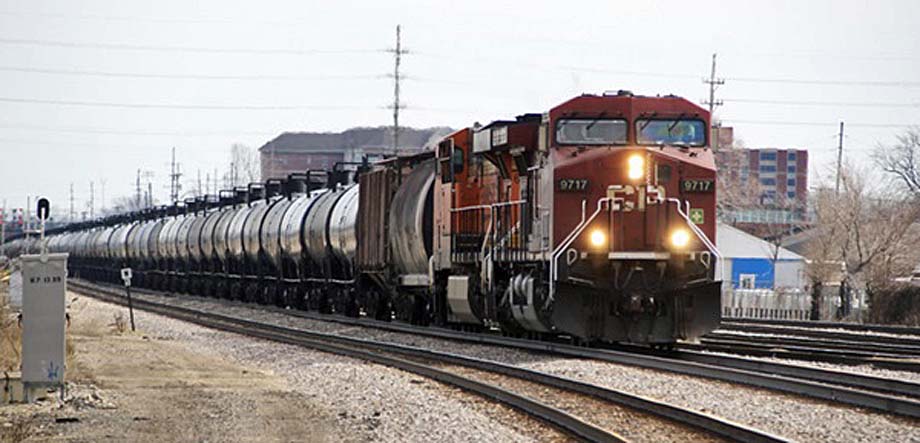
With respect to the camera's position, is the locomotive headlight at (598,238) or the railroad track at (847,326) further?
the railroad track at (847,326)

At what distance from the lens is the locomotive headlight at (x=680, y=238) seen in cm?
2155

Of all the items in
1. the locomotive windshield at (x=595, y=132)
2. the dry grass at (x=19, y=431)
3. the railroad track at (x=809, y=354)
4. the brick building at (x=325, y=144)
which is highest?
the brick building at (x=325, y=144)

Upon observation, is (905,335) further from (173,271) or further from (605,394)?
(173,271)

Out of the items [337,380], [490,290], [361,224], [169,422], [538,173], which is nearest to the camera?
[169,422]

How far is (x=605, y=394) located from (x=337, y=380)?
480 centimetres

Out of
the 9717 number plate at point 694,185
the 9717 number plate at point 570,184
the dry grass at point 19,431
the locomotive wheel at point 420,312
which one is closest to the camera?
the dry grass at point 19,431

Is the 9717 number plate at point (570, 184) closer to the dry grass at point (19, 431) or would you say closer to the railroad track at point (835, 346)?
the railroad track at point (835, 346)

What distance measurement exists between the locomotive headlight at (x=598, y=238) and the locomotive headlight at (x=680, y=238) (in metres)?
0.99

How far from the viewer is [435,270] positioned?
28.8 metres

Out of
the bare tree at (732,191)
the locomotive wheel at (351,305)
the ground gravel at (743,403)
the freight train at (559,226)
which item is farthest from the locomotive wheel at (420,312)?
the bare tree at (732,191)

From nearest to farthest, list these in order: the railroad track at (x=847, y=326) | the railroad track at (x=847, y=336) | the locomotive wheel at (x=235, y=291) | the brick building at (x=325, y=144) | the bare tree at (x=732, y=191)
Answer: the railroad track at (x=847, y=336), the railroad track at (x=847, y=326), the locomotive wheel at (x=235, y=291), the bare tree at (x=732, y=191), the brick building at (x=325, y=144)

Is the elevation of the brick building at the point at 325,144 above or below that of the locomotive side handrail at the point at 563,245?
above

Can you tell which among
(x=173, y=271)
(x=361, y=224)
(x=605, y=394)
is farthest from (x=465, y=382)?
(x=173, y=271)

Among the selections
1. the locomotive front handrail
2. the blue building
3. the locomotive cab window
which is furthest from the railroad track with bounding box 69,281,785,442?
the blue building
